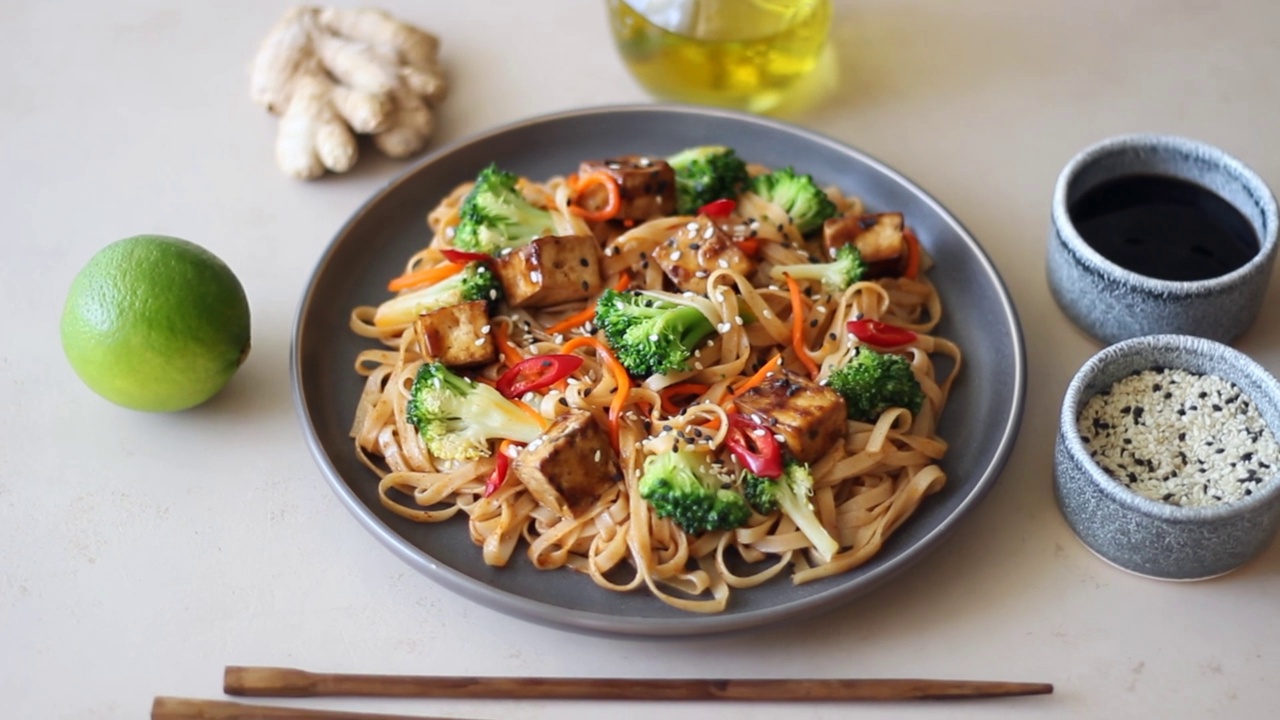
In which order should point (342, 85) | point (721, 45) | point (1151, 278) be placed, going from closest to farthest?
point (1151, 278)
point (721, 45)
point (342, 85)

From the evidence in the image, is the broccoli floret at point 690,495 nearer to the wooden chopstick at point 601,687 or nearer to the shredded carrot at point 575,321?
the wooden chopstick at point 601,687

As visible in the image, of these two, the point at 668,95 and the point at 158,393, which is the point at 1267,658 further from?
the point at 158,393

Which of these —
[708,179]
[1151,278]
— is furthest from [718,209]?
[1151,278]

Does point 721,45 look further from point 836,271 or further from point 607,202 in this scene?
point 836,271

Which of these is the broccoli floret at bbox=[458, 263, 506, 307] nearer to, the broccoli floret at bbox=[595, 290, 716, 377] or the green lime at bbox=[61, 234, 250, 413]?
the broccoli floret at bbox=[595, 290, 716, 377]

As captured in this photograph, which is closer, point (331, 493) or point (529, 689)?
point (529, 689)

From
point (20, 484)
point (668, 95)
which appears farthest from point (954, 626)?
point (20, 484)
